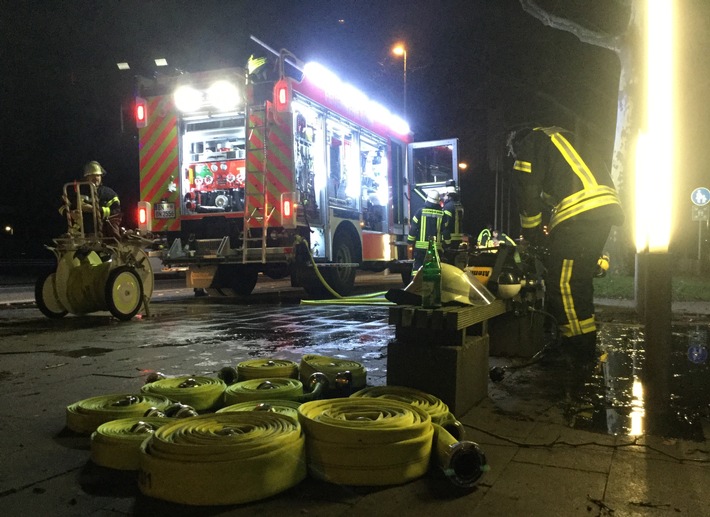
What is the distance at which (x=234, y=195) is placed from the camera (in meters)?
9.48

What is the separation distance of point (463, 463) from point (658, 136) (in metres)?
2.16

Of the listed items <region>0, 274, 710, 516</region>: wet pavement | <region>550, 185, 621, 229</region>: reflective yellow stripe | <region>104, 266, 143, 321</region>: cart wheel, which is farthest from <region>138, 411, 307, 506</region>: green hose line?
<region>104, 266, 143, 321</region>: cart wheel

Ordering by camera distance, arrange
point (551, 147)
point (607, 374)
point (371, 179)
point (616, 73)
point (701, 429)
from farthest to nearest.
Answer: point (616, 73) → point (371, 179) → point (551, 147) → point (607, 374) → point (701, 429)

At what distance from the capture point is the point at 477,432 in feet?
9.02

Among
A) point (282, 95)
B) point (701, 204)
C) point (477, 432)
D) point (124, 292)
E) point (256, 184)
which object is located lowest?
point (477, 432)

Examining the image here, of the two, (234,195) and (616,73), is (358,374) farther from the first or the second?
(616,73)

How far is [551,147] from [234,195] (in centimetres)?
603

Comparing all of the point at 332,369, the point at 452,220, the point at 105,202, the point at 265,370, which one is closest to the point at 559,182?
the point at 332,369

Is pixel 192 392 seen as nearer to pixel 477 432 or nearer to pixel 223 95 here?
pixel 477 432

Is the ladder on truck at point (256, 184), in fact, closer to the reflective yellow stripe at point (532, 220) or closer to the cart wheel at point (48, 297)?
the cart wheel at point (48, 297)

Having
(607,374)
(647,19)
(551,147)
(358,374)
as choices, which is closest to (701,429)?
(607,374)

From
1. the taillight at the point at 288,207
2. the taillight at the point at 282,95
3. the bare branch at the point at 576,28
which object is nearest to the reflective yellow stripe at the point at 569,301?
the taillight at the point at 288,207

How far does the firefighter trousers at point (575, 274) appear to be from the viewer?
445 cm

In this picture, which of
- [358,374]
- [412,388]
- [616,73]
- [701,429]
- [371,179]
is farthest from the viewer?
[616,73]
